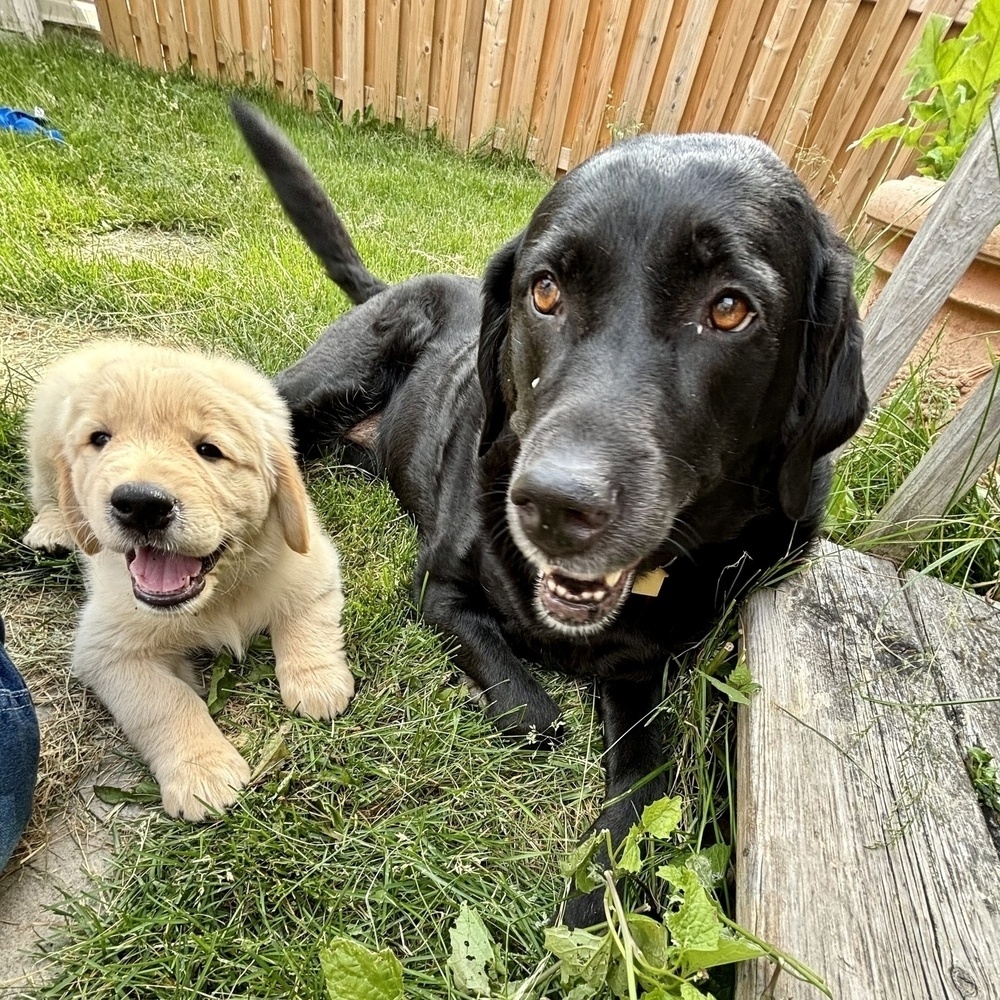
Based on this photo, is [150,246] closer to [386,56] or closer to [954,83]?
[954,83]

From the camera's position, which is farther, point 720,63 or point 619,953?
point 720,63

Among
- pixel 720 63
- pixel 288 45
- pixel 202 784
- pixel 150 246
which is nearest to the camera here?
pixel 202 784

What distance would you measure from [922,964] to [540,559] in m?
0.94

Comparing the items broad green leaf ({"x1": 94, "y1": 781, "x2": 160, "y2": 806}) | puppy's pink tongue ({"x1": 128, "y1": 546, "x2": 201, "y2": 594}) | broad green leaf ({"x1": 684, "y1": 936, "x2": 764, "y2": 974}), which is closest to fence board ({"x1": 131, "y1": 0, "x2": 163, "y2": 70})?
puppy's pink tongue ({"x1": 128, "y1": 546, "x2": 201, "y2": 594})

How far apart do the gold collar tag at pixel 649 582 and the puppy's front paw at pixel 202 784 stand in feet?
3.52

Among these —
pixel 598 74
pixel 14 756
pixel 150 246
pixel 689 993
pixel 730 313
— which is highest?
pixel 730 313

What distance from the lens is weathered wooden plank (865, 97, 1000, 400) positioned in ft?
6.36

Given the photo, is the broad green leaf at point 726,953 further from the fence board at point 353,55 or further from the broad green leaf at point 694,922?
the fence board at point 353,55

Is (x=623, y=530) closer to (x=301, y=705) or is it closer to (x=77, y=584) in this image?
(x=301, y=705)

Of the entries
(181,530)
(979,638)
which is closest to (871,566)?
(979,638)

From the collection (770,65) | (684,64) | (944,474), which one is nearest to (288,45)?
(684,64)

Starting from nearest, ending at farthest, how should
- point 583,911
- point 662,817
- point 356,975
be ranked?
point 356,975, point 662,817, point 583,911

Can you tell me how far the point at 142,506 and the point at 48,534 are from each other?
80 cm

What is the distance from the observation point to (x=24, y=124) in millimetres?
4746
